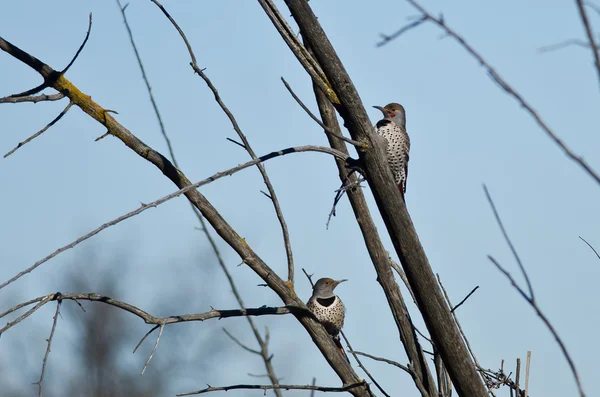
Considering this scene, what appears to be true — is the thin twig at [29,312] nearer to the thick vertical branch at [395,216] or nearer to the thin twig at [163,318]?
the thin twig at [163,318]

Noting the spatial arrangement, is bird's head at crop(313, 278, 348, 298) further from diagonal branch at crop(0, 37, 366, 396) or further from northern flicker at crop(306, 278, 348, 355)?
diagonal branch at crop(0, 37, 366, 396)

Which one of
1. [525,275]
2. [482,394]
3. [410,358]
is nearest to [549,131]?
[525,275]

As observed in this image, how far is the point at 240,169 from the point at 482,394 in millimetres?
1063

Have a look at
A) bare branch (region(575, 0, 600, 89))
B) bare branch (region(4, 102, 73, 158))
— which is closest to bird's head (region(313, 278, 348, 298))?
bare branch (region(4, 102, 73, 158))

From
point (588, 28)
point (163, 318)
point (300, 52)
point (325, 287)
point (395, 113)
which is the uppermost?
point (395, 113)

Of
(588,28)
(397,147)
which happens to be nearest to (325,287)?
(397,147)

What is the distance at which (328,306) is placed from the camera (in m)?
6.23

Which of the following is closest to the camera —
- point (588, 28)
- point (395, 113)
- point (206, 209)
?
point (588, 28)

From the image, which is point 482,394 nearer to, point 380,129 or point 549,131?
point 549,131

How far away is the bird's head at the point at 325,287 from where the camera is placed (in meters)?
6.48

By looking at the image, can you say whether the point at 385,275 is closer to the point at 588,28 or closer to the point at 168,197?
the point at 168,197

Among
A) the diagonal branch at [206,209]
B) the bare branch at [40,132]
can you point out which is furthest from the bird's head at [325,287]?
the bare branch at [40,132]

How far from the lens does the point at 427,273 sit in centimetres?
263

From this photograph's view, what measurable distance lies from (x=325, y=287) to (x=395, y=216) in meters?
3.97
